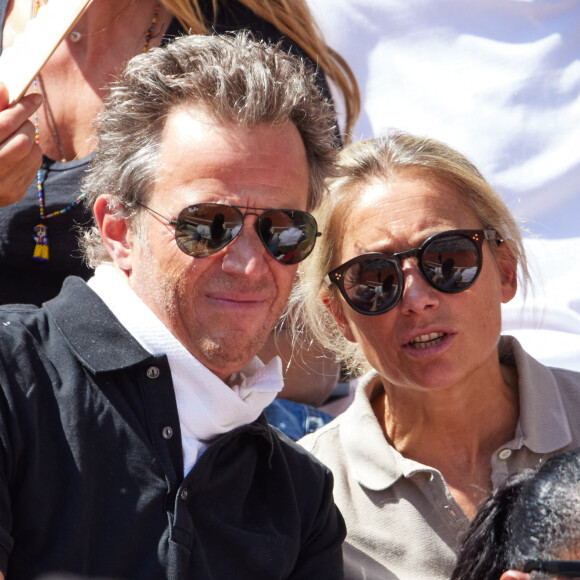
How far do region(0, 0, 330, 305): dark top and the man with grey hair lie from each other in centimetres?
45

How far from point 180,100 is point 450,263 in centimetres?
89

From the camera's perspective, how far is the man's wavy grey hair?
2.24m

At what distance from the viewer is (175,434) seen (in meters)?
2.05

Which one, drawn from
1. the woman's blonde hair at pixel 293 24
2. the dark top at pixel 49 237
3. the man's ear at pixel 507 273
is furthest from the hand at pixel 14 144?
the man's ear at pixel 507 273

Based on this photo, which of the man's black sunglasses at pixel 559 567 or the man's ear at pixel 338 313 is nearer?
the man's black sunglasses at pixel 559 567

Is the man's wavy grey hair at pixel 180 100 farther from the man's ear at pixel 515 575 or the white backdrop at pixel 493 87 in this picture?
the white backdrop at pixel 493 87

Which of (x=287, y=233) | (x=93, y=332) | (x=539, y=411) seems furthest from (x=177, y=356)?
(x=539, y=411)

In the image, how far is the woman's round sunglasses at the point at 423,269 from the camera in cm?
261

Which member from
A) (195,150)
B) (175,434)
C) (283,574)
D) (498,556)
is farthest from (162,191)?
(498,556)

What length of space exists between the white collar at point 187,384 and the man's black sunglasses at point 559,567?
0.74 meters

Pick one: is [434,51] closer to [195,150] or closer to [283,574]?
[195,150]

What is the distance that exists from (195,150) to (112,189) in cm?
25

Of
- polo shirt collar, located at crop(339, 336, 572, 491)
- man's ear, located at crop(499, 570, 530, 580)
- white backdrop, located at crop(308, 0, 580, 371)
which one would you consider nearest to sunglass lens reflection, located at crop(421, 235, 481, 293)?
polo shirt collar, located at crop(339, 336, 572, 491)

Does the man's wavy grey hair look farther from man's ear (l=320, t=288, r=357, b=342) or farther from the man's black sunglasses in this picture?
the man's black sunglasses
